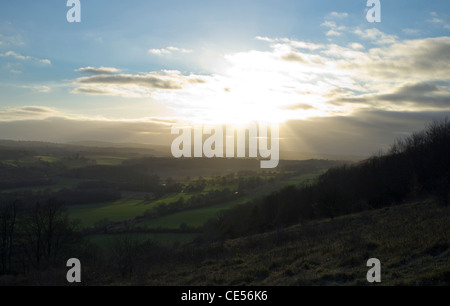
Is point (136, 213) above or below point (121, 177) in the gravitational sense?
below

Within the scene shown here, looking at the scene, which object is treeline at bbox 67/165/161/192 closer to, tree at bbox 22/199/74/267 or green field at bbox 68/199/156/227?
green field at bbox 68/199/156/227

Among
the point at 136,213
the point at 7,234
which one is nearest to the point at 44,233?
the point at 7,234

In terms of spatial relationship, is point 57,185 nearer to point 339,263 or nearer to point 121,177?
point 121,177

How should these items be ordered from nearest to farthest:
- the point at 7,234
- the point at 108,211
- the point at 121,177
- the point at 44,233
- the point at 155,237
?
the point at 7,234 → the point at 44,233 → the point at 155,237 → the point at 108,211 → the point at 121,177

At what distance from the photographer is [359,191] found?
137 feet

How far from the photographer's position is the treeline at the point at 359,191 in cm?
3262

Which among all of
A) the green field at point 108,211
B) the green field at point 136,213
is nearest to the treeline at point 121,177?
the green field at point 136,213

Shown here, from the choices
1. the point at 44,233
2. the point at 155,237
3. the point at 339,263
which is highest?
the point at 339,263

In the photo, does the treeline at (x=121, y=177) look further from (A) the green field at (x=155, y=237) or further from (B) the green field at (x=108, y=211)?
(A) the green field at (x=155, y=237)

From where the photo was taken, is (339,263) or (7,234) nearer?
(339,263)

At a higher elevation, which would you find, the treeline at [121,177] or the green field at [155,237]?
the treeline at [121,177]

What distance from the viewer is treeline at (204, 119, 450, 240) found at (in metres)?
32.6

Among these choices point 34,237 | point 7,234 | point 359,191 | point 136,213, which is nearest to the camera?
point 7,234
